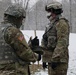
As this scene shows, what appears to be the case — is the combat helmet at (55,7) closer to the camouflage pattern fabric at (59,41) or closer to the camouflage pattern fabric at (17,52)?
the camouflage pattern fabric at (59,41)

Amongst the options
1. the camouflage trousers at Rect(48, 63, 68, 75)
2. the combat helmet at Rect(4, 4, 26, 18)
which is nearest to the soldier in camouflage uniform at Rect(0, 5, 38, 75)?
the combat helmet at Rect(4, 4, 26, 18)

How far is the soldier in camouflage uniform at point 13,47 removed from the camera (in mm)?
4281

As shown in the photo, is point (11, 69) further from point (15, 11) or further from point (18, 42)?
point (15, 11)

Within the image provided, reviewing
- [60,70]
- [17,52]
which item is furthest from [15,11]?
[60,70]

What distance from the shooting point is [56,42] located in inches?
235

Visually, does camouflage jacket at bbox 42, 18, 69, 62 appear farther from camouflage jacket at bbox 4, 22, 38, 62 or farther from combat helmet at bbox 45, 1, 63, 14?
camouflage jacket at bbox 4, 22, 38, 62

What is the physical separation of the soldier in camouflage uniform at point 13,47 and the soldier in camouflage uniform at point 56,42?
1329 mm

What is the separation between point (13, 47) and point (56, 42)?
1.79 meters

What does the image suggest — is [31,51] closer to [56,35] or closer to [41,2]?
[56,35]

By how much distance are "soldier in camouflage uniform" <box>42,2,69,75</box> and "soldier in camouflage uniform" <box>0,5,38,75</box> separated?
1.33 meters

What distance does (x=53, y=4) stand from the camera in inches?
240

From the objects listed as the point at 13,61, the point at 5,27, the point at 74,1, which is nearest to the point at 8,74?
the point at 13,61

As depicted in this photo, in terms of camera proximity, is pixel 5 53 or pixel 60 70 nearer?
pixel 5 53

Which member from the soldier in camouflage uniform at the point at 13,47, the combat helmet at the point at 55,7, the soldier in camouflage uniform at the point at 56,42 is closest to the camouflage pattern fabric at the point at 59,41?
the soldier in camouflage uniform at the point at 56,42
